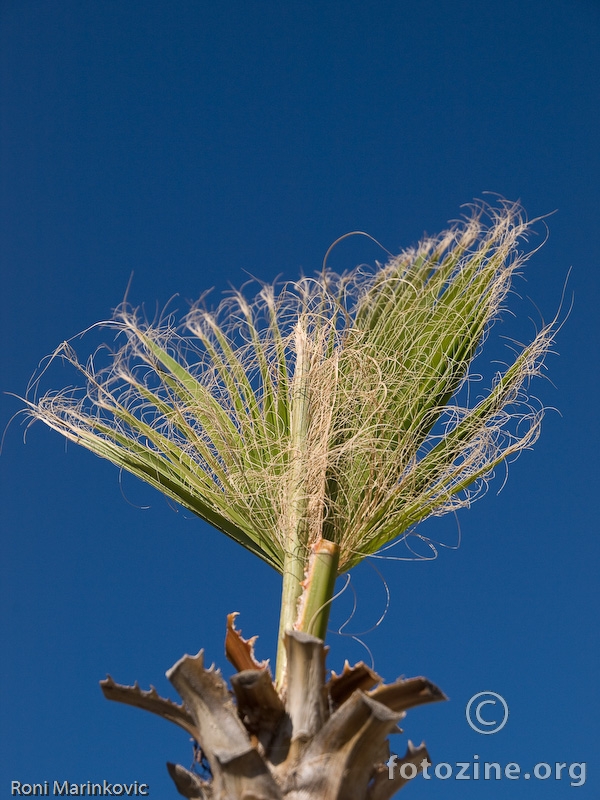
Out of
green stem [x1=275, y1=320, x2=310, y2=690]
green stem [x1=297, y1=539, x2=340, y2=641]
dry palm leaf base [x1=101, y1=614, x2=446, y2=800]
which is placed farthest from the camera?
green stem [x1=275, y1=320, x2=310, y2=690]

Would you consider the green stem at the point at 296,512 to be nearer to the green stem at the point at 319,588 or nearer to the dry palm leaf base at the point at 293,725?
the green stem at the point at 319,588

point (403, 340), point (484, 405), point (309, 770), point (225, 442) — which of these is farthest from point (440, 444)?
point (309, 770)

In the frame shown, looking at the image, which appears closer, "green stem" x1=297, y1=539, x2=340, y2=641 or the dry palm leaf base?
the dry palm leaf base

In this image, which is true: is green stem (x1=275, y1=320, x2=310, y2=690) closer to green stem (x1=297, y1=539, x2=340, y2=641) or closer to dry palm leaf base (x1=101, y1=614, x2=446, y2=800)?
green stem (x1=297, y1=539, x2=340, y2=641)

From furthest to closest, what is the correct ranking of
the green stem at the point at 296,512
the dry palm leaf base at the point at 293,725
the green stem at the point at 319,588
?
the green stem at the point at 296,512 < the green stem at the point at 319,588 < the dry palm leaf base at the point at 293,725

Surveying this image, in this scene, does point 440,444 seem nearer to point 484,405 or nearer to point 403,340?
point 484,405

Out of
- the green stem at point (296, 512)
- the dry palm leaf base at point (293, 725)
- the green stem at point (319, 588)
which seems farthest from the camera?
the green stem at point (296, 512)

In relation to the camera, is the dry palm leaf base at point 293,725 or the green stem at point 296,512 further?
the green stem at point 296,512

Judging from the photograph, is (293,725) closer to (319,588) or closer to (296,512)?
(319,588)
